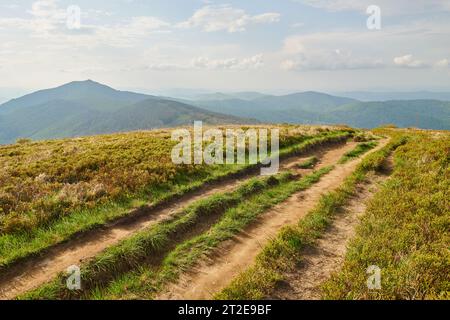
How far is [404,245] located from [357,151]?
1737 cm

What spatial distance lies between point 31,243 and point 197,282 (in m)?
5.88

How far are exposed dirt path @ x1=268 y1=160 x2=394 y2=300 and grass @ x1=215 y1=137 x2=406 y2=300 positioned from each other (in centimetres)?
22

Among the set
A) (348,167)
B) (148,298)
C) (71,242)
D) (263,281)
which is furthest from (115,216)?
(348,167)

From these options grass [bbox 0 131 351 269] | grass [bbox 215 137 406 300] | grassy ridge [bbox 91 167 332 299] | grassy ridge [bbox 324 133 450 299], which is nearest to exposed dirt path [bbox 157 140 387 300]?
grassy ridge [bbox 91 167 332 299]

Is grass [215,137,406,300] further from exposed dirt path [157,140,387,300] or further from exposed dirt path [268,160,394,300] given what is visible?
exposed dirt path [157,140,387,300]

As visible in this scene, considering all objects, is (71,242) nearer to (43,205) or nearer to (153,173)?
(43,205)

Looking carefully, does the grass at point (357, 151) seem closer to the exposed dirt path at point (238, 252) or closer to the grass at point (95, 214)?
the exposed dirt path at point (238, 252)

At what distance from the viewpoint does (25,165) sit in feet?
64.8

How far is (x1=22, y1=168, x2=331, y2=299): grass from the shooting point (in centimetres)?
905

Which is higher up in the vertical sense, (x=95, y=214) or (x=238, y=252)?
(x=95, y=214)

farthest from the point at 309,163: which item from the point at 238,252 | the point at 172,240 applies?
the point at 172,240

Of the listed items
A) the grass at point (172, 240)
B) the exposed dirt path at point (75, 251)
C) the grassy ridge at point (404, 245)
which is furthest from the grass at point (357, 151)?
the exposed dirt path at point (75, 251)

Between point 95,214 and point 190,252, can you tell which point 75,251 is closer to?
point 95,214

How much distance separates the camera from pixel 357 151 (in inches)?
1043
